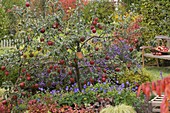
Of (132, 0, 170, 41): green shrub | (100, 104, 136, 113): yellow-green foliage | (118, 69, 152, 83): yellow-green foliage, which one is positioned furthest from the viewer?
(132, 0, 170, 41): green shrub

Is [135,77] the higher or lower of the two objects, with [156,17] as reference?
lower

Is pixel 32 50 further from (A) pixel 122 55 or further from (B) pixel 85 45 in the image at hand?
(A) pixel 122 55

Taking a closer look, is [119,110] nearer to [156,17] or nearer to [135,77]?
[135,77]

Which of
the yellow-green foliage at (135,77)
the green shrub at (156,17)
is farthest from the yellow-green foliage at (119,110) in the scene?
the green shrub at (156,17)

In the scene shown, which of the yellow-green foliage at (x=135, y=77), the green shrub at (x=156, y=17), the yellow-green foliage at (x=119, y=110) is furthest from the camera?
the green shrub at (x=156, y=17)

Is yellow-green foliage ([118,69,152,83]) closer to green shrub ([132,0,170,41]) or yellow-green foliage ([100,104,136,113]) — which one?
yellow-green foliage ([100,104,136,113])

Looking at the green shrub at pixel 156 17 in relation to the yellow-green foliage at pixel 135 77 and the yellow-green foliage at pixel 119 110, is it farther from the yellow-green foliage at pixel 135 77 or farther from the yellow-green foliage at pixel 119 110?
the yellow-green foliage at pixel 119 110

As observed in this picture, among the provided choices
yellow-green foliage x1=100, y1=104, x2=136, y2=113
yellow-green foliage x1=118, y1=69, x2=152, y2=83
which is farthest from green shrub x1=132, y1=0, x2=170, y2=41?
yellow-green foliage x1=100, y1=104, x2=136, y2=113

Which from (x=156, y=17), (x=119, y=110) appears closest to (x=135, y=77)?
(x=119, y=110)

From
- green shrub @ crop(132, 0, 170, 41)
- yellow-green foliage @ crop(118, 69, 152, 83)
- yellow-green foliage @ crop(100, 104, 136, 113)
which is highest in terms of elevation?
green shrub @ crop(132, 0, 170, 41)

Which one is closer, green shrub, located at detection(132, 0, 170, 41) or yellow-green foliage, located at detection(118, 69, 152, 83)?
yellow-green foliage, located at detection(118, 69, 152, 83)

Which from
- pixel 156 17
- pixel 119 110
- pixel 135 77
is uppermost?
pixel 156 17

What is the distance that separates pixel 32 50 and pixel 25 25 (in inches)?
14.9

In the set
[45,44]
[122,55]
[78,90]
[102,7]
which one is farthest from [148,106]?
[102,7]
